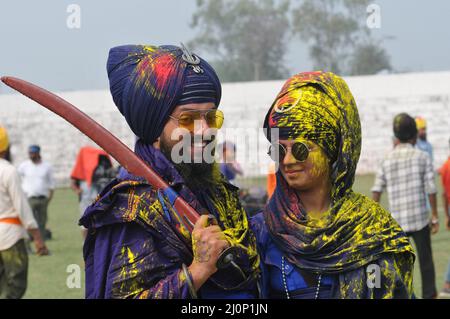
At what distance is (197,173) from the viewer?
11.0 feet

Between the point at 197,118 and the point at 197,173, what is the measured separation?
0.71 ft

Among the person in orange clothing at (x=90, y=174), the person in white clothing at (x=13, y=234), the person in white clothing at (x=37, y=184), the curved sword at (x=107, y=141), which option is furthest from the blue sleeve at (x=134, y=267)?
the person in white clothing at (x=37, y=184)

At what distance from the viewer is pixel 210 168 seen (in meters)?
3.40

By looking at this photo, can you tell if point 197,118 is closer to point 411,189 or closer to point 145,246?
point 145,246

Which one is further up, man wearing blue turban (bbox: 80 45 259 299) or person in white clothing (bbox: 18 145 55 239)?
person in white clothing (bbox: 18 145 55 239)

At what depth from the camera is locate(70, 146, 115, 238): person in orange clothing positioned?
1273 centimetres

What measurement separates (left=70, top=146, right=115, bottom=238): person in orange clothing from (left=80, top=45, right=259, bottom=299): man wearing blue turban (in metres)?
9.22

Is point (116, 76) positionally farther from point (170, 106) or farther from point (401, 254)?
point (401, 254)

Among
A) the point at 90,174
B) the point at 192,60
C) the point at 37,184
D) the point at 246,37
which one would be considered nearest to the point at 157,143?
the point at 192,60

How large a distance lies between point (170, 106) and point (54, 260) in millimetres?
9745

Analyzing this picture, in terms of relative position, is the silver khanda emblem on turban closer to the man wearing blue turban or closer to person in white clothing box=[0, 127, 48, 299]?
the man wearing blue turban

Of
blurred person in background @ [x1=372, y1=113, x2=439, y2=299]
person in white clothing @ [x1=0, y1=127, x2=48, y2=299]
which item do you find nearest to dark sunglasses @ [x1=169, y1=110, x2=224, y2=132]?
person in white clothing @ [x1=0, y1=127, x2=48, y2=299]

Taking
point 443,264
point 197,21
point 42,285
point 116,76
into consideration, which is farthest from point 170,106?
point 197,21

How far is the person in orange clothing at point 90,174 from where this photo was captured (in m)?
12.7
